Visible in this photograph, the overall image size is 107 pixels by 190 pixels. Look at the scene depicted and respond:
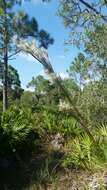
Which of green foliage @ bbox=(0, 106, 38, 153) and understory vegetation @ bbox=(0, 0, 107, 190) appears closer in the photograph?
understory vegetation @ bbox=(0, 0, 107, 190)

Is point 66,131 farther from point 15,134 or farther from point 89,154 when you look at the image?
point 89,154

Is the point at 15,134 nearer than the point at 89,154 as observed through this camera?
No

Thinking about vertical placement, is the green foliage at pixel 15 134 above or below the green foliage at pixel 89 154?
above

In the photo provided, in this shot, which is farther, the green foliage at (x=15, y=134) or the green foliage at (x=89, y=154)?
the green foliage at (x=15, y=134)

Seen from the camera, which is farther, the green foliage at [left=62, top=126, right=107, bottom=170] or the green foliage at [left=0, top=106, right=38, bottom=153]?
the green foliage at [left=0, top=106, right=38, bottom=153]

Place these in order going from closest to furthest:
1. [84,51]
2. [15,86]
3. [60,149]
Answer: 1. [60,149]
2. [84,51]
3. [15,86]

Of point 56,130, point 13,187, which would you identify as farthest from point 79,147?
point 56,130

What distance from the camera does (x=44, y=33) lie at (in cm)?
2722

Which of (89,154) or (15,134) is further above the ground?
(15,134)

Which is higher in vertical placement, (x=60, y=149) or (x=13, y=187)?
(x=60, y=149)

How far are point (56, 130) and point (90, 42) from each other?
3148 millimetres

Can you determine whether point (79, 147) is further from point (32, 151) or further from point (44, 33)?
point (44, 33)

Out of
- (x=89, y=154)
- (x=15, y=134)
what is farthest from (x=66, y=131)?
(x=89, y=154)

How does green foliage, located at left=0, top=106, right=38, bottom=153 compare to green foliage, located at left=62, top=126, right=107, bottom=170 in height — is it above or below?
above
